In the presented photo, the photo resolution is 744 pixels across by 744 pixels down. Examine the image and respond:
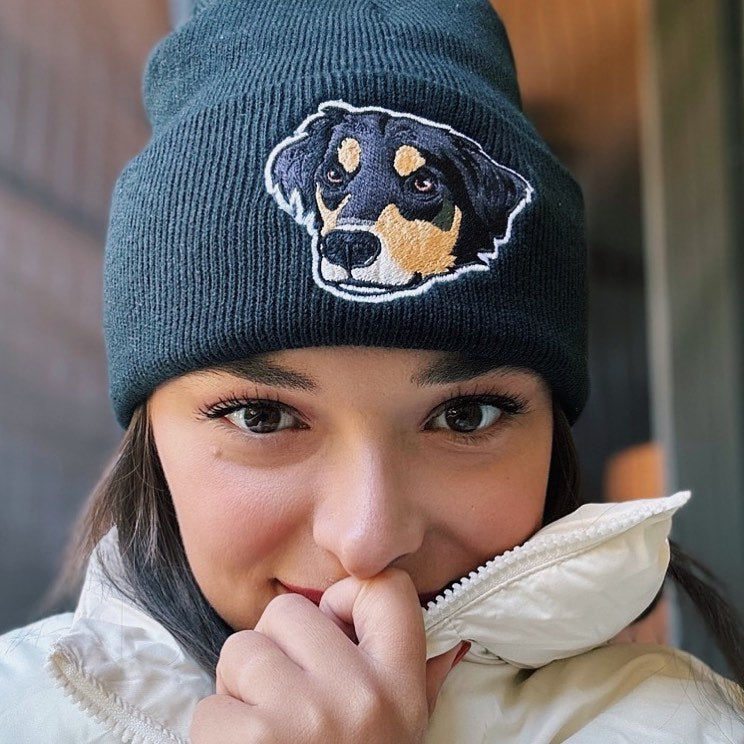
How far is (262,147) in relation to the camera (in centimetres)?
91

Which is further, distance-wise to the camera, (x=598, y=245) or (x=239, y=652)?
(x=598, y=245)

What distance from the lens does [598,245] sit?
2.41 metres

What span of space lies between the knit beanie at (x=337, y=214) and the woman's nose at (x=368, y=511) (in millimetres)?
117

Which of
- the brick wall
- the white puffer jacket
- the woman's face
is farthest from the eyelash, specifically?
the brick wall

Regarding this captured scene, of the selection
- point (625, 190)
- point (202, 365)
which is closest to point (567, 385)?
point (202, 365)

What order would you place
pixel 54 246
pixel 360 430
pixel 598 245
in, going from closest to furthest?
pixel 360 430 → pixel 54 246 → pixel 598 245

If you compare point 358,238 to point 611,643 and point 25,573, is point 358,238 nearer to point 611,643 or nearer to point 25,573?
point 611,643

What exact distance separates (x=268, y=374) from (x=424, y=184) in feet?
0.81

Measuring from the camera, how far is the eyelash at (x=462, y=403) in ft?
2.99

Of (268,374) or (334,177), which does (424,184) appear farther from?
(268,374)

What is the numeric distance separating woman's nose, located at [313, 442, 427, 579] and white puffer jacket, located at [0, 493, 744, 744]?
0.31ft

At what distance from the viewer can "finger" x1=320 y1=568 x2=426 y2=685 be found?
0.79 meters

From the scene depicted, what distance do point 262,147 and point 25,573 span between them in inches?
51.3

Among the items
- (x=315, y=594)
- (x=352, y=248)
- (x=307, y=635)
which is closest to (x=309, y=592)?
(x=315, y=594)
